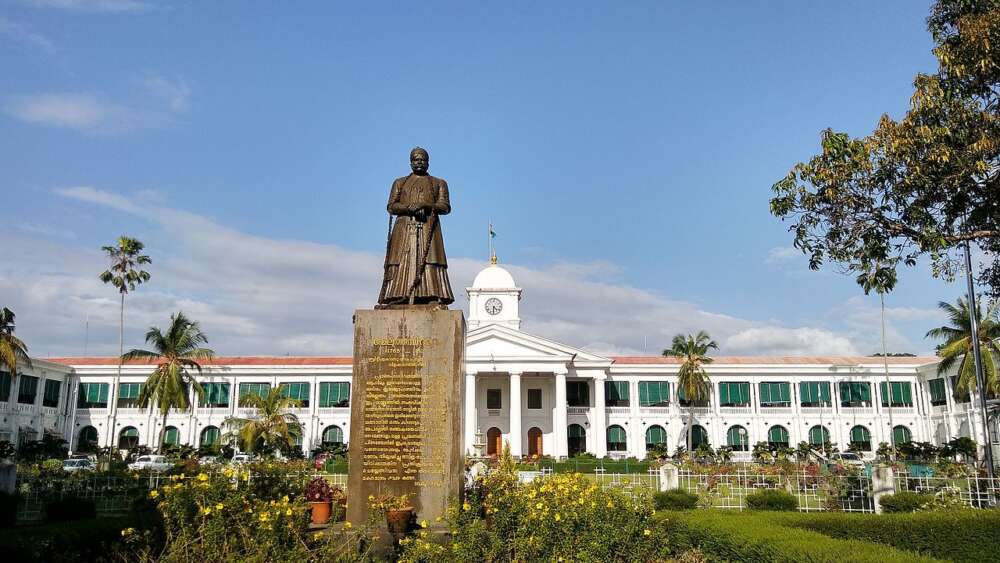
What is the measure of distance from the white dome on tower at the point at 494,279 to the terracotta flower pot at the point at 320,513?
138 feet

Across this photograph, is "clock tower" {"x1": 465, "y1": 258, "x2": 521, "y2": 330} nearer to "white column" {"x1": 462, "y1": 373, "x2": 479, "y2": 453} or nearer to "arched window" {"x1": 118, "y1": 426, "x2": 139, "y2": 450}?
"white column" {"x1": 462, "y1": 373, "x2": 479, "y2": 453}

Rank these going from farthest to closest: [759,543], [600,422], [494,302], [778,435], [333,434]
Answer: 1. [494,302]
2. [778,435]
3. [333,434]
4. [600,422]
5. [759,543]

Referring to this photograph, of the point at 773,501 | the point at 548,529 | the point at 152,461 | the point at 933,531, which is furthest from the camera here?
the point at 152,461

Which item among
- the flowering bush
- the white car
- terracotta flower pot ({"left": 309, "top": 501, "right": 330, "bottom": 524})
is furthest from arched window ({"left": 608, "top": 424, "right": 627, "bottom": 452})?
the flowering bush

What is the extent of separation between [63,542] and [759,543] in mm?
7750

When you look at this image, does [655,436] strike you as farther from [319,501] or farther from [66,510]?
[319,501]

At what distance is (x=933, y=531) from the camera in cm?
905

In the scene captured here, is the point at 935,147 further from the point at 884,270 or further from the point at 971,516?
the point at 971,516

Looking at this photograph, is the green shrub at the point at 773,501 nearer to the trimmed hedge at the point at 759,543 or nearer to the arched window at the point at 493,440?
the trimmed hedge at the point at 759,543

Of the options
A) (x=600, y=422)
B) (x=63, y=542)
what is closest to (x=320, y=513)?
(x=63, y=542)

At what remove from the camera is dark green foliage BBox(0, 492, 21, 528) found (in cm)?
1233

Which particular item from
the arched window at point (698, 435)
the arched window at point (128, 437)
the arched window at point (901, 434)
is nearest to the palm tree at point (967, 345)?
the arched window at point (901, 434)

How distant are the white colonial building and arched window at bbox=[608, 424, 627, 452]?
0.07 m

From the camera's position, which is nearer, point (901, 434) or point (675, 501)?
point (675, 501)
